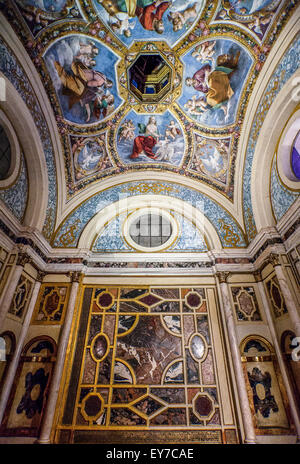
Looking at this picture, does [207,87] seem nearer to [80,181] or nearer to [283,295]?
[80,181]

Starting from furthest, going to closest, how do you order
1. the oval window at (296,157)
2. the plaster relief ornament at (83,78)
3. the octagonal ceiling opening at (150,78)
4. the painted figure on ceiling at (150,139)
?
the painted figure on ceiling at (150,139)
the octagonal ceiling opening at (150,78)
the plaster relief ornament at (83,78)
the oval window at (296,157)

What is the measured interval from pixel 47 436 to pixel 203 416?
3.89m

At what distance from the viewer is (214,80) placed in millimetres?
7094

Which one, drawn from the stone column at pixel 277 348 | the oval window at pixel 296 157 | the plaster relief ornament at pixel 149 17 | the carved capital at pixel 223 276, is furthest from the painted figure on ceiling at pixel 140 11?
the stone column at pixel 277 348

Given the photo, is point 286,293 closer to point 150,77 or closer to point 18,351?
point 18,351

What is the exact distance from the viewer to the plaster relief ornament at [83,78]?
645cm

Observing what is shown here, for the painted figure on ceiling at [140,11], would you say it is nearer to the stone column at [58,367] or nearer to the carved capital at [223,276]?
the carved capital at [223,276]

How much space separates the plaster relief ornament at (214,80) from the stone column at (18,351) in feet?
24.8

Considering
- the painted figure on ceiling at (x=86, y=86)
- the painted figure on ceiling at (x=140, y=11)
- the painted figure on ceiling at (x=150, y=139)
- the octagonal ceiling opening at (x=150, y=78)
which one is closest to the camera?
the painted figure on ceiling at (x=140, y=11)

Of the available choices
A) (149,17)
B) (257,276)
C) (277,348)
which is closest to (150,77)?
(149,17)

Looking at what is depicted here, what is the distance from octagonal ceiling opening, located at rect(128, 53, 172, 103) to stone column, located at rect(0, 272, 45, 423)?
6786mm

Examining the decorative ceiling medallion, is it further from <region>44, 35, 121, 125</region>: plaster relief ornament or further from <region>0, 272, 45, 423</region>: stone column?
<region>0, 272, 45, 423</region>: stone column

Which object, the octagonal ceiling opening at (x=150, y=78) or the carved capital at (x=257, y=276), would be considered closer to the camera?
the octagonal ceiling opening at (x=150, y=78)

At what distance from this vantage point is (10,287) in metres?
6.15
